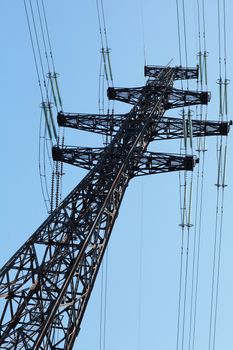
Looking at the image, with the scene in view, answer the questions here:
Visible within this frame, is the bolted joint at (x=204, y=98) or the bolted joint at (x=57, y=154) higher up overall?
the bolted joint at (x=204, y=98)

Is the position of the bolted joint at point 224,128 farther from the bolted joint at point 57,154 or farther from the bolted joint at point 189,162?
the bolted joint at point 57,154

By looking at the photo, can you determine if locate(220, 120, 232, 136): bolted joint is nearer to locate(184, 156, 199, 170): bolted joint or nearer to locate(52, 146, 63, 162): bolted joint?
locate(184, 156, 199, 170): bolted joint

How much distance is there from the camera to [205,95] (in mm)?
35938

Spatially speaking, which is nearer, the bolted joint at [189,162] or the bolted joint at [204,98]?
the bolted joint at [189,162]

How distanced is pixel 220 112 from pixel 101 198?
1116 centimetres

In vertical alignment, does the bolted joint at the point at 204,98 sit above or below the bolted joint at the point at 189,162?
above

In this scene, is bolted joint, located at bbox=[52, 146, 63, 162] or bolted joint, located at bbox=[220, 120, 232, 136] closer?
bolted joint, located at bbox=[52, 146, 63, 162]

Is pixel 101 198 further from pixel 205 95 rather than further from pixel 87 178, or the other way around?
pixel 205 95

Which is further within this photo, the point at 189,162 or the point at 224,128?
the point at 224,128

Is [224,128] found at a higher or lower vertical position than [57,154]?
higher

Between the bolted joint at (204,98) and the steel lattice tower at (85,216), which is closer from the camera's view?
the steel lattice tower at (85,216)

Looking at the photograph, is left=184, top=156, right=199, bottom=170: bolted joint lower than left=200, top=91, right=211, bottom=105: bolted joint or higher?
lower

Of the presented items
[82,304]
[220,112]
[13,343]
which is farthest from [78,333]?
[220,112]

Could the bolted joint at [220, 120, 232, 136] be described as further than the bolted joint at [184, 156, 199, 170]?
Yes
